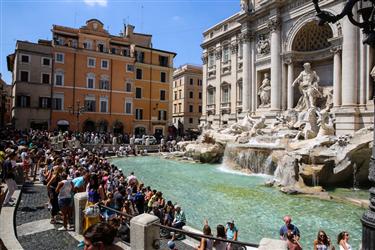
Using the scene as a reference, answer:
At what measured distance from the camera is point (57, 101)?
38688mm

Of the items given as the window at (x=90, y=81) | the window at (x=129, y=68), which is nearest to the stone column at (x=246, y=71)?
the window at (x=129, y=68)

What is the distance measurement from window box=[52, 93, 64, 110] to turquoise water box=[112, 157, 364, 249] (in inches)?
1074

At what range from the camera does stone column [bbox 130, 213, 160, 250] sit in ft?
15.9

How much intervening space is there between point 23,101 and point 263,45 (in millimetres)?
28056

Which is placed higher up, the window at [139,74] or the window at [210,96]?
the window at [139,74]

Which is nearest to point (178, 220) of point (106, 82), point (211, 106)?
point (211, 106)

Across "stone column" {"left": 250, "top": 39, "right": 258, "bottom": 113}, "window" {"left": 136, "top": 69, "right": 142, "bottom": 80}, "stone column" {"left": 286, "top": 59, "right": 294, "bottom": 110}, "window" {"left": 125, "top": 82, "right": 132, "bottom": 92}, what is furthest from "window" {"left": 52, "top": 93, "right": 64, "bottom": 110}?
"stone column" {"left": 286, "top": 59, "right": 294, "bottom": 110}

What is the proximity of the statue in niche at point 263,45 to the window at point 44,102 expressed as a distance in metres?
25.8

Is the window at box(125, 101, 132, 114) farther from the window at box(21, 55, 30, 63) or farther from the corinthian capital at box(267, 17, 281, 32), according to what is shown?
the corinthian capital at box(267, 17, 281, 32)

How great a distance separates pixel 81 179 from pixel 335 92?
63.8 ft

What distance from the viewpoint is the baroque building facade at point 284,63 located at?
66.8 feet

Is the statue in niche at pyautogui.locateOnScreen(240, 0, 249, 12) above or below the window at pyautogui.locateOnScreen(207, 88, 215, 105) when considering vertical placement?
above

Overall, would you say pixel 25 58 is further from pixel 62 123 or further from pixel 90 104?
pixel 90 104

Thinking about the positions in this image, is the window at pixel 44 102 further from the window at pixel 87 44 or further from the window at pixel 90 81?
the window at pixel 87 44
